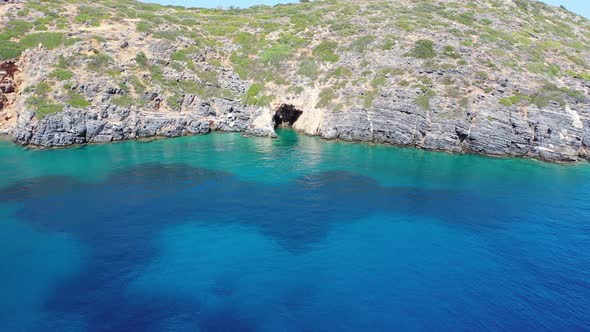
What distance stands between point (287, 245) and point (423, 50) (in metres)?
54.3

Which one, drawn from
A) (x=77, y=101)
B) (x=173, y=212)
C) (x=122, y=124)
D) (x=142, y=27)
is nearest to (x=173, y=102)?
(x=122, y=124)

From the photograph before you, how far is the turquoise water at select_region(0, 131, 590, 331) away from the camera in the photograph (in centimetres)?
2303

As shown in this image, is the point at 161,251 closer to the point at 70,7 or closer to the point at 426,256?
the point at 426,256

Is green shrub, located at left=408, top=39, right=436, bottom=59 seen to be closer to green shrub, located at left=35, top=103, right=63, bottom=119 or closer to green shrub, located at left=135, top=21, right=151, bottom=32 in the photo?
green shrub, located at left=135, top=21, right=151, bottom=32

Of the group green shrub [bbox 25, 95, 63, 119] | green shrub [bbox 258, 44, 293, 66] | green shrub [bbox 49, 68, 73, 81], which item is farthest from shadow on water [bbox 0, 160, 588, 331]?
green shrub [bbox 258, 44, 293, 66]

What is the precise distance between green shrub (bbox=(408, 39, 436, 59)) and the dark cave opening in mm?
24951

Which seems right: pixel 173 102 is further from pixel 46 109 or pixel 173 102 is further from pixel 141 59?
pixel 46 109

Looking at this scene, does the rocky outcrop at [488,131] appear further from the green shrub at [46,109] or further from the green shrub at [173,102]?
the green shrub at [46,109]

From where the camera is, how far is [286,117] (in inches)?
2916

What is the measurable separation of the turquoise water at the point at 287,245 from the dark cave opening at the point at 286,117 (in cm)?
2348

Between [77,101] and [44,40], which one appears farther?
[44,40]

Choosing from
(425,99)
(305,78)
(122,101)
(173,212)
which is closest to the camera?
(173,212)

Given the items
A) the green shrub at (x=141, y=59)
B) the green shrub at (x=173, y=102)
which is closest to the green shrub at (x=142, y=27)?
the green shrub at (x=141, y=59)

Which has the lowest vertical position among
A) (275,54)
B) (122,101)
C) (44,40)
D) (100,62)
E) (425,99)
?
(122,101)
